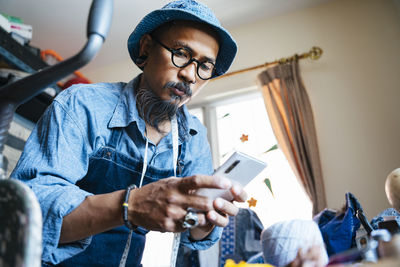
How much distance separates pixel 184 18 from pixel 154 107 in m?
0.30

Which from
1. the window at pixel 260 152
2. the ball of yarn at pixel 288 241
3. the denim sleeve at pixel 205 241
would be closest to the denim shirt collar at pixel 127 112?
the denim sleeve at pixel 205 241

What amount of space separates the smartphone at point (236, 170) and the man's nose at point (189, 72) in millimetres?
410

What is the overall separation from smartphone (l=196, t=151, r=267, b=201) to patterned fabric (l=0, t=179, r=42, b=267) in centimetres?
34

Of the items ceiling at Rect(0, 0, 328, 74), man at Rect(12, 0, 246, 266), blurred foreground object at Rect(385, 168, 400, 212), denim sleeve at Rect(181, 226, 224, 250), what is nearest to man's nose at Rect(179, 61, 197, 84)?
man at Rect(12, 0, 246, 266)

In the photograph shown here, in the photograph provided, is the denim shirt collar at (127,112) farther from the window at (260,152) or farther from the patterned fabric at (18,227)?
the window at (260,152)

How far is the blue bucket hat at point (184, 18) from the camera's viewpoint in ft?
3.22

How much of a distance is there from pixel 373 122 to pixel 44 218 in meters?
2.31

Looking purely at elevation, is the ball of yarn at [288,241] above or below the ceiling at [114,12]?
below

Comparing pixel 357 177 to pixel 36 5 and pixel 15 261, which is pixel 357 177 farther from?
pixel 36 5

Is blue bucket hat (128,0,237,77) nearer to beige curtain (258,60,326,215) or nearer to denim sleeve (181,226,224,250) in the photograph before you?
denim sleeve (181,226,224,250)

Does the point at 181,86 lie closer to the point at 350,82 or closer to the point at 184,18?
the point at 184,18

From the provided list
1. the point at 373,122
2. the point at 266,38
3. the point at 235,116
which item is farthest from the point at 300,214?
the point at 266,38

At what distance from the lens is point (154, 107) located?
3.35ft

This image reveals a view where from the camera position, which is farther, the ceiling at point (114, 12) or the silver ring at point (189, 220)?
the ceiling at point (114, 12)
